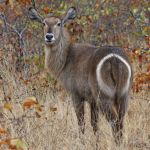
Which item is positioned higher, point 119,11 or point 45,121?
point 119,11

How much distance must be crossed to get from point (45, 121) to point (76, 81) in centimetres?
73

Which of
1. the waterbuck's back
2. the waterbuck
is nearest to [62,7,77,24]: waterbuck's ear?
the waterbuck

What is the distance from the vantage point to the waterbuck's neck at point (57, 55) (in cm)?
698

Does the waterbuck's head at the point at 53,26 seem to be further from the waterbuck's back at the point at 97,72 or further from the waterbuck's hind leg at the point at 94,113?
the waterbuck's hind leg at the point at 94,113

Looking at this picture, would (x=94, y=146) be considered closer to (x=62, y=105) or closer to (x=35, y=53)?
(x=62, y=105)

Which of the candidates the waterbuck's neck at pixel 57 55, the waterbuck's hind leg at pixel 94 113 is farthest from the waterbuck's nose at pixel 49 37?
the waterbuck's hind leg at pixel 94 113

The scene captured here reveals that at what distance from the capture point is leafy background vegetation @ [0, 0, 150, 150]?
532 centimetres

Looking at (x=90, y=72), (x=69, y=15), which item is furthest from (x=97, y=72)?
(x=69, y=15)

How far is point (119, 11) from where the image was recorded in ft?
36.8

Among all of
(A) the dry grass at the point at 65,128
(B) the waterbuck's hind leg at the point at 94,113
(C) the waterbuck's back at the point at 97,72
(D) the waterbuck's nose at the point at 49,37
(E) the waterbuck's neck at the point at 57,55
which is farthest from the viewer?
(E) the waterbuck's neck at the point at 57,55

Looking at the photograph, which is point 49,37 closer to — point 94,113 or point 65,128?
point 94,113

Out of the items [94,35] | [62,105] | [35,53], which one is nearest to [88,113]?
[62,105]

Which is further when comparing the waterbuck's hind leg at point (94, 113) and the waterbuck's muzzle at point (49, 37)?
the waterbuck's muzzle at point (49, 37)

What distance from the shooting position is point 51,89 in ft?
25.7
